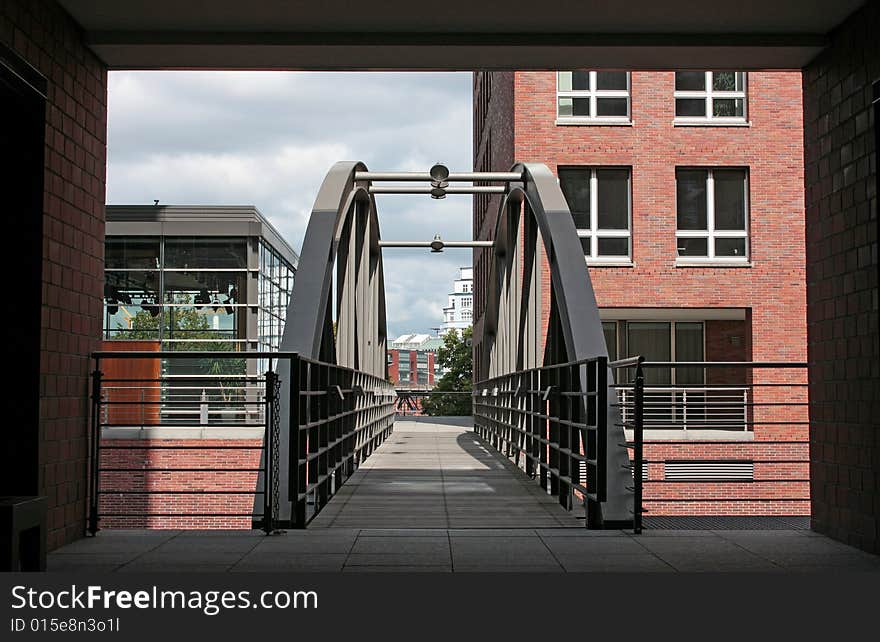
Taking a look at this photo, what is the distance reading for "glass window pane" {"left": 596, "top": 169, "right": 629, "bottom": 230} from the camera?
24.2 meters

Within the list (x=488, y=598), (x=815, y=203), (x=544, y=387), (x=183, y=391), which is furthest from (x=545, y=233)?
(x=183, y=391)

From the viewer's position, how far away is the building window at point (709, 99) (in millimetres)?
24344

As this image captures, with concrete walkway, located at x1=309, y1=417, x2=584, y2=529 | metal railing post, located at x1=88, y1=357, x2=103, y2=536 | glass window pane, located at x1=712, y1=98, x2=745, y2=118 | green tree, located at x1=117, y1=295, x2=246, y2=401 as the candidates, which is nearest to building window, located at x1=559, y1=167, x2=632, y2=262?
glass window pane, located at x1=712, y1=98, x2=745, y2=118

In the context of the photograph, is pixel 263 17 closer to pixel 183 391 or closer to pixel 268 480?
pixel 268 480

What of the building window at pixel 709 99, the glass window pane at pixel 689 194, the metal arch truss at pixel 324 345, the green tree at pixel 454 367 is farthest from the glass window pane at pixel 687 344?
the green tree at pixel 454 367

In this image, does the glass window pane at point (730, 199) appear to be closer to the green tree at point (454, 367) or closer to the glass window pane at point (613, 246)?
the glass window pane at point (613, 246)

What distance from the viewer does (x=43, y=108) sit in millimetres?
6664

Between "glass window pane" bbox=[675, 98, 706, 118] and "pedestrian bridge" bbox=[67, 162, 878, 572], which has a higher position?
"glass window pane" bbox=[675, 98, 706, 118]

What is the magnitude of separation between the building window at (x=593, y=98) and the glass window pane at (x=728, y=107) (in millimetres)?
2033

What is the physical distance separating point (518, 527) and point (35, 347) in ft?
12.1

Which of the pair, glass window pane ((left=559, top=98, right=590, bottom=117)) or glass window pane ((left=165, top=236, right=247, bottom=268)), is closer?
glass window pane ((left=559, top=98, right=590, bottom=117))

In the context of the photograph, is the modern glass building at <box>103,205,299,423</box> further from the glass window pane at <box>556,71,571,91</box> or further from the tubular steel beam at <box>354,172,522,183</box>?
the tubular steel beam at <box>354,172,522,183</box>

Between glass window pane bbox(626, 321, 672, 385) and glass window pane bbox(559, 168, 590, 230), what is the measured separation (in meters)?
2.85

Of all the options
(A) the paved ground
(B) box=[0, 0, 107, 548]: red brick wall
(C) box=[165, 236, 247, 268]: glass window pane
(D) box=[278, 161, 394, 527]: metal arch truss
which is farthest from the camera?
(C) box=[165, 236, 247, 268]: glass window pane
